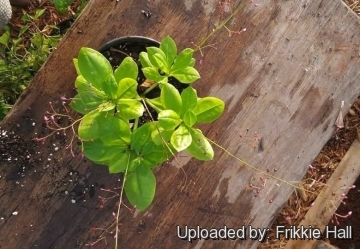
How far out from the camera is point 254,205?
Result: 1.21m

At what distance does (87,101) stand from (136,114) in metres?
0.11

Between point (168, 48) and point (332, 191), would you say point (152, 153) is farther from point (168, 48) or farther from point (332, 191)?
point (332, 191)

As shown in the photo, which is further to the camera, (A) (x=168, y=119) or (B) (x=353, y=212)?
(B) (x=353, y=212)

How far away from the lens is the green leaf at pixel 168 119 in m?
0.86

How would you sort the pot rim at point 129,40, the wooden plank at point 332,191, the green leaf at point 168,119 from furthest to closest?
the wooden plank at point 332,191 < the pot rim at point 129,40 < the green leaf at point 168,119

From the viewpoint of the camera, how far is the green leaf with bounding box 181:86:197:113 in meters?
0.90

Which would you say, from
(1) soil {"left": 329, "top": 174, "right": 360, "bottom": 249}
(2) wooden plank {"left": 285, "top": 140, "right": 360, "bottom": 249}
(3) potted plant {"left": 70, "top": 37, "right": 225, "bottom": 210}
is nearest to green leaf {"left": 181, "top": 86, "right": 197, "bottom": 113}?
(3) potted plant {"left": 70, "top": 37, "right": 225, "bottom": 210}

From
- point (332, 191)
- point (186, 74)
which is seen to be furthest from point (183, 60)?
point (332, 191)

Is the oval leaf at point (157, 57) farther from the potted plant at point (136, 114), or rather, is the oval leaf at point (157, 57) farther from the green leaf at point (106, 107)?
the green leaf at point (106, 107)

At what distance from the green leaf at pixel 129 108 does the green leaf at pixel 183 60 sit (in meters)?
0.11

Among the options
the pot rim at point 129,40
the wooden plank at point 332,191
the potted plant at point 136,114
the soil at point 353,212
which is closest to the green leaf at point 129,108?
the potted plant at point 136,114

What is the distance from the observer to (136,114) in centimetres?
89

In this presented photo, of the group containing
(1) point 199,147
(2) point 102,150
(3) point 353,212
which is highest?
(1) point 199,147

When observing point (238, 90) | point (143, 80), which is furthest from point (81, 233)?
point (238, 90)
